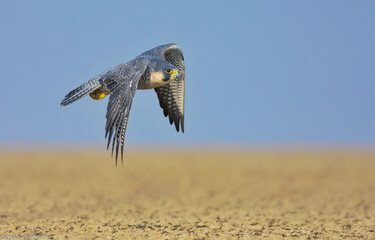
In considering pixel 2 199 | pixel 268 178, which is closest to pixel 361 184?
pixel 268 178

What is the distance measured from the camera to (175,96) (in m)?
9.55

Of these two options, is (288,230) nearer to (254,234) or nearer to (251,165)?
(254,234)

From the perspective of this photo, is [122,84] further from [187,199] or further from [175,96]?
[187,199]

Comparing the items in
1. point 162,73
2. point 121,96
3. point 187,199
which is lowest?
point 187,199

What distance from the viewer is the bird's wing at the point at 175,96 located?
9.52m

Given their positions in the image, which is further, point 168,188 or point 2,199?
point 168,188

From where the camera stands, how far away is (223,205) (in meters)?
12.7

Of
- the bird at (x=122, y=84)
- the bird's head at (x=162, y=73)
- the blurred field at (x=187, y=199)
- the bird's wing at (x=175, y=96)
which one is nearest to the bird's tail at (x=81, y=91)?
the bird at (x=122, y=84)

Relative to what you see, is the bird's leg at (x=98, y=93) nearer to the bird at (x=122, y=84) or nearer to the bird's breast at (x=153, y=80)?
the bird at (x=122, y=84)

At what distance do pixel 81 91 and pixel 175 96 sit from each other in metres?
2.42

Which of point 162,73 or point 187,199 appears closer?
point 162,73

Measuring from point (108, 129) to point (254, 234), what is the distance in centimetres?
297

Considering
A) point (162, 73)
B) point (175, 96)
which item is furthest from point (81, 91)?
point (175, 96)

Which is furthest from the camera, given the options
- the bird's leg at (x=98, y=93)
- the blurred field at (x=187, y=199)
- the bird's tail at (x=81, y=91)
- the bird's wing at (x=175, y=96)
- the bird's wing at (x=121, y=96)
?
the bird's wing at (x=175, y=96)
